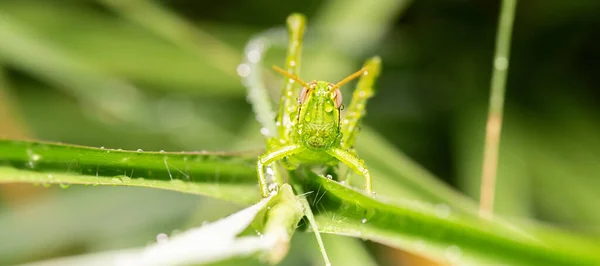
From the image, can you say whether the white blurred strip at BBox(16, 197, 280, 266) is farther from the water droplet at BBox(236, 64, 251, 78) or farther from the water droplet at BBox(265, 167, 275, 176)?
the water droplet at BBox(236, 64, 251, 78)

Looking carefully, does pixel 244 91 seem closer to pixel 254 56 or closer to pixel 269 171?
pixel 254 56

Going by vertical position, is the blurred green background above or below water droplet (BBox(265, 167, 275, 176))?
above

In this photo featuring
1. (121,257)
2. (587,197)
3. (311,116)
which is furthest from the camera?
(587,197)

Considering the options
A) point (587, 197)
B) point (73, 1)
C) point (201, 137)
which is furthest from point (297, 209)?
point (73, 1)

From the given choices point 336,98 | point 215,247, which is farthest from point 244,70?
point 215,247

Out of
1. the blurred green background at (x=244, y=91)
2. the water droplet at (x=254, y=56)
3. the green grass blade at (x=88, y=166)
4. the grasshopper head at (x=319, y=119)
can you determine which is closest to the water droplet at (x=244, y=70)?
the water droplet at (x=254, y=56)

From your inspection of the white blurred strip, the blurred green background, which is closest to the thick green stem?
the blurred green background

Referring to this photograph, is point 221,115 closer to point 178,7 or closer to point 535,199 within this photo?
point 178,7

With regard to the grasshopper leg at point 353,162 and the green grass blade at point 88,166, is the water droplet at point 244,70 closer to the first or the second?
the grasshopper leg at point 353,162
